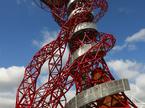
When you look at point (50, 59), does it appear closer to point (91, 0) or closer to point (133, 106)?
point (91, 0)

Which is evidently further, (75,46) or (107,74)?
(75,46)

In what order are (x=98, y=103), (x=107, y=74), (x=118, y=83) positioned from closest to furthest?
(x=118, y=83), (x=98, y=103), (x=107, y=74)

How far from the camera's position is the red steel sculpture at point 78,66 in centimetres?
3768

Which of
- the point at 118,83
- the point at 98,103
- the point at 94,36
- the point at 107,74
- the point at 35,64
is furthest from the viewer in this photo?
the point at 35,64

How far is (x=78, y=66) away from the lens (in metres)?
41.4

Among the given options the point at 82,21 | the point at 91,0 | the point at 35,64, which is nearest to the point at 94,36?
the point at 82,21

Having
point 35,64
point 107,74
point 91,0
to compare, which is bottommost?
point 107,74

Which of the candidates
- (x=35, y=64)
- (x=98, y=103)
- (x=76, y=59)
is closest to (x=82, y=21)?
(x=76, y=59)

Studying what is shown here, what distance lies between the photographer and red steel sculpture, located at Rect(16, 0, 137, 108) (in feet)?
124

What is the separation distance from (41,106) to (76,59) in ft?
26.4

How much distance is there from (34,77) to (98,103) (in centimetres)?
1173

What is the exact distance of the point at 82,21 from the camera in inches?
1769

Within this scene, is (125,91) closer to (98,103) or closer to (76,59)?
(98,103)

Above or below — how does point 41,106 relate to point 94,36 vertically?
below
